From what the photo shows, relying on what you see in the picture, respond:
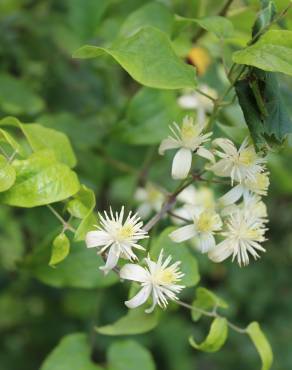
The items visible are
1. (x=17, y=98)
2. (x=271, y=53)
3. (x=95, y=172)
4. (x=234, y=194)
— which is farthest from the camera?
(x=95, y=172)

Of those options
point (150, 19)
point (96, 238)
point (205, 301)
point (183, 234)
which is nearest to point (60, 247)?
point (96, 238)

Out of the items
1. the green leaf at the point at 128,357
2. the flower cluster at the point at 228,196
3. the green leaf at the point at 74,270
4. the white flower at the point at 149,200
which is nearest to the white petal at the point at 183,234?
the flower cluster at the point at 228,196

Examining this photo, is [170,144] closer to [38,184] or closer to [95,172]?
[38,184]

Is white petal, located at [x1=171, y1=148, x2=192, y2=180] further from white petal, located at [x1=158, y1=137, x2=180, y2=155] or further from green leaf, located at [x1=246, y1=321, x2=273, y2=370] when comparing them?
green leaf, located at [x1=246, y1=321, x2=273, y2=370]

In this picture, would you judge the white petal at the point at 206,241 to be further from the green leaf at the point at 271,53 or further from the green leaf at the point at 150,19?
the green leaf at the point at 150,19

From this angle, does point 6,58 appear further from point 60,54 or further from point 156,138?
point 156,138

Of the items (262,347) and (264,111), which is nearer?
(264,111)

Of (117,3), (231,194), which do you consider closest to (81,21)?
(117,3)
